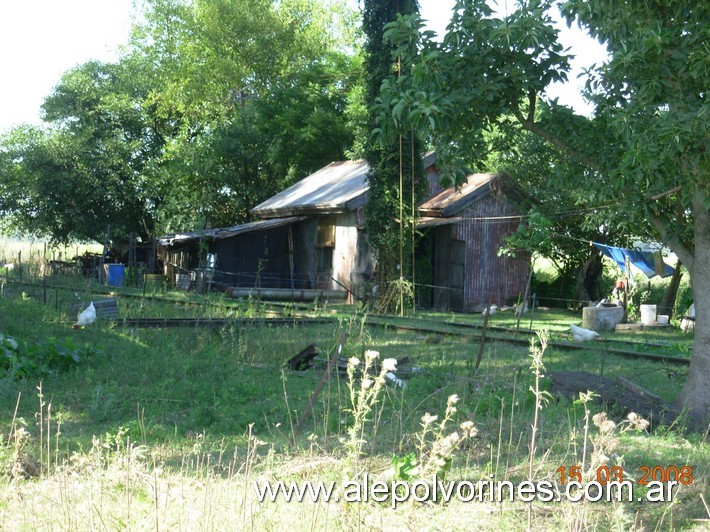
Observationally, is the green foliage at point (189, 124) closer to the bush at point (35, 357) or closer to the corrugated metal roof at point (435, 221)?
the corrugated metal roof at point (435, 221)

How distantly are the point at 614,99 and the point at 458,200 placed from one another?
18438mm

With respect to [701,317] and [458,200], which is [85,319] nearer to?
[701,317]

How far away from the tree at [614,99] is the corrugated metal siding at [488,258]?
1844 cm

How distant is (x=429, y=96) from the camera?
906 centimetres

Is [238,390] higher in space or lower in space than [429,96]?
lower

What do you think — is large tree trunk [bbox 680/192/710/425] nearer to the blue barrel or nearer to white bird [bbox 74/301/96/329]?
white bird [bbox 74/301/96/329]

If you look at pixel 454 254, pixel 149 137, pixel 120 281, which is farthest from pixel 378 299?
pixel 149 137

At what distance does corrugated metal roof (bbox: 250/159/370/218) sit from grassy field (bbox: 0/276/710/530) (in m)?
11.9

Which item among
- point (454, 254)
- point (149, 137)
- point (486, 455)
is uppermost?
point (149, 137)

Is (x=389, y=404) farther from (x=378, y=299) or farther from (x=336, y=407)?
(x=378, y=299)

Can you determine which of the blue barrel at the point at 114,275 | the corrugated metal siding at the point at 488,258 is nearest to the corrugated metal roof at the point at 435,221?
the corrugated metal siding at the point at 488,258

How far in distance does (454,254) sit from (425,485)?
80.1 feet

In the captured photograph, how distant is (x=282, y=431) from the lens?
7941 mm

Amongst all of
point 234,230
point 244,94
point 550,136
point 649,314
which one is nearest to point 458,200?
→ point 649,314
